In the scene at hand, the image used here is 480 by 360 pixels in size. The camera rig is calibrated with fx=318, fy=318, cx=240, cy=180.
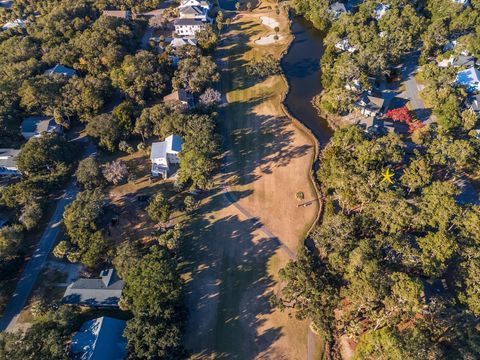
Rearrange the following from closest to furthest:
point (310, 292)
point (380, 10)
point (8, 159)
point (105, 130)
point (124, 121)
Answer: point (310, 292), point (8, 159), point (105, 130), point (124, 121), point (380, 10)

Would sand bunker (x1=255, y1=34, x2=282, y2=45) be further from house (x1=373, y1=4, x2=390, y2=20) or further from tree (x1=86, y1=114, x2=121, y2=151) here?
tree (x1=86, y1=114, x2=121, y2=151)

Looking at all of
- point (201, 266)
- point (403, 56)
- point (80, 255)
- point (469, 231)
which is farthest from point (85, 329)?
point (403, 56)

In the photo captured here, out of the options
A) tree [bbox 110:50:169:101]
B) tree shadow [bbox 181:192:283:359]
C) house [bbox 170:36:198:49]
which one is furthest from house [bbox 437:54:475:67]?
tree [bbox 110:50:169:101]

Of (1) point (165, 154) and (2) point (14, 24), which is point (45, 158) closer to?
(1) point (165, 154)

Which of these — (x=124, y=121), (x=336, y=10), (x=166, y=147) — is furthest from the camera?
(x=336, y=10)

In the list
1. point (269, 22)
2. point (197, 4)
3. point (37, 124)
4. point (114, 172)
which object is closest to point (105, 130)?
point (114, 172)

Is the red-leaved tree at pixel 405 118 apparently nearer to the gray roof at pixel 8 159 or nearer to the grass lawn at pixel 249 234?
the grass lawn at pixel 249 234

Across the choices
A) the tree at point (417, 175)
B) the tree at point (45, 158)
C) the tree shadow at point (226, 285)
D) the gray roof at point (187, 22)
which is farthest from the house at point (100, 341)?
the gray roof at point (187, 22)
